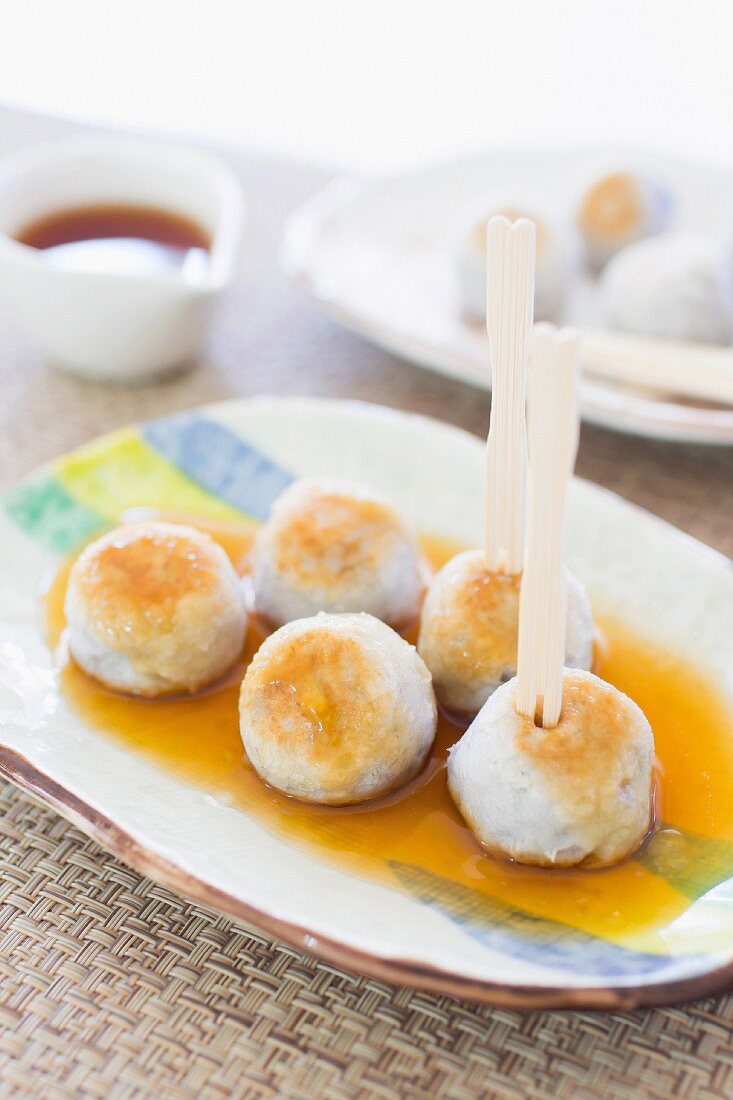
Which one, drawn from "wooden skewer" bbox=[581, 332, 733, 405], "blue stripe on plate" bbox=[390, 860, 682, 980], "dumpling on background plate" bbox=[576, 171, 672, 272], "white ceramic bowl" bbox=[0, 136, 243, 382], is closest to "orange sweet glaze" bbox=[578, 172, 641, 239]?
"dumpling on background plate" bbox=[576, 171, 672, 272]

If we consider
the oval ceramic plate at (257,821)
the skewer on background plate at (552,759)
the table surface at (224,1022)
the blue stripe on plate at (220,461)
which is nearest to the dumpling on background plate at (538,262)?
the oval ceramic plate at (257,821)

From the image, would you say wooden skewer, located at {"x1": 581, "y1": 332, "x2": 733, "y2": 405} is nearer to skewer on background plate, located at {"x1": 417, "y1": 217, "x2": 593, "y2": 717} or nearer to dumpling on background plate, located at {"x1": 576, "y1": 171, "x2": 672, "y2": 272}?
dumpling on background plate, located at {"x1": 576, "y1": 171, "x2": 672, "y2": 272}

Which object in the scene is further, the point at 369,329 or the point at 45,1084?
the point at 369,329

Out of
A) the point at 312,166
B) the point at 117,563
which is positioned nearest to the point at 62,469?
the point at 117,563

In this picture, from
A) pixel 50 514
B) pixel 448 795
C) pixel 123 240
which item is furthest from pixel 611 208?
pixel 448 795

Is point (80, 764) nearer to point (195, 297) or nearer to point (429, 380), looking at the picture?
point (195, 297)

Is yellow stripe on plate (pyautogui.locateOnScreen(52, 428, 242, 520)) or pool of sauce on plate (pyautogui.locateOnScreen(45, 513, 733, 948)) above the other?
yellow stripe on plate (pyautogui.locateOnScreen(52, 428, 242, 520))

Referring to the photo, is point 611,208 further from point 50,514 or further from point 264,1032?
point 264,1032
